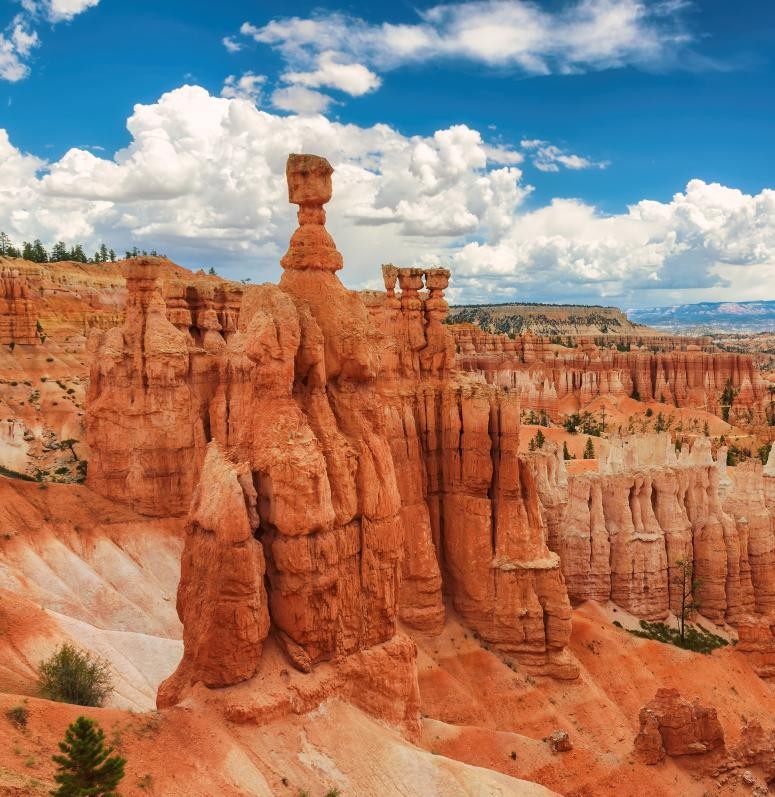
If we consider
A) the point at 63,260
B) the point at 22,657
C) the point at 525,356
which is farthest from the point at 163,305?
the point at 63,260

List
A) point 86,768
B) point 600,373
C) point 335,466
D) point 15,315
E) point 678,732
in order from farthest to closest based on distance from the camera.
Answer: point 600,373, point 15,315, point 678,732, point 335,466, point 86,768

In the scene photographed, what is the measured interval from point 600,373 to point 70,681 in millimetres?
115292

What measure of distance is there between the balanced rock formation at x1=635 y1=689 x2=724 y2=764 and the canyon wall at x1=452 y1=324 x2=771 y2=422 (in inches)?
3574

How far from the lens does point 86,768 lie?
12.1 meters

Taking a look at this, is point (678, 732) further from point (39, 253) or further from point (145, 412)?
point (39, 253)

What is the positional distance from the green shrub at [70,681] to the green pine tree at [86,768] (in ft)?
28.1

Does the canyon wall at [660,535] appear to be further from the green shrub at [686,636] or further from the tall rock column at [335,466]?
the tall rock column at [335,466]

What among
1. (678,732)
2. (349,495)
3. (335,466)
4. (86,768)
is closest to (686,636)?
(678,732)

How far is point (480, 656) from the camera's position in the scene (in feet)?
98.6

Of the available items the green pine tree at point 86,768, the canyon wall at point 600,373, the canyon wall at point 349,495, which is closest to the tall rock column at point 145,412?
the canyon wall at point 349,495

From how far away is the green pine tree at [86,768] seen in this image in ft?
38.9

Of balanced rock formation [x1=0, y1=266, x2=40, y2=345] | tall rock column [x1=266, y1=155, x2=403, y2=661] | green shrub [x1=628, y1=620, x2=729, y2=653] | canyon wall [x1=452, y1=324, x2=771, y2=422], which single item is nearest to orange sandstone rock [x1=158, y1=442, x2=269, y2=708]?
tall rock column [x1=266, y1=155, x2=403, y2=661]

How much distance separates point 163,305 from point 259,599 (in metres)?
27.3

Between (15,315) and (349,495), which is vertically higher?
(15,315)
